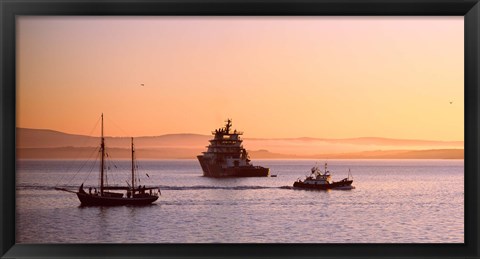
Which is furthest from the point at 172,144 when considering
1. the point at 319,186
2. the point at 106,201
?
the point at 319,186

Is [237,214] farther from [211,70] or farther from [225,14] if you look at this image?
[225,14]

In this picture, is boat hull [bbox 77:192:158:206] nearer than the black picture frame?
No

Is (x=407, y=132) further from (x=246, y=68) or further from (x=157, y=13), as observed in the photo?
(x=157, y=13)

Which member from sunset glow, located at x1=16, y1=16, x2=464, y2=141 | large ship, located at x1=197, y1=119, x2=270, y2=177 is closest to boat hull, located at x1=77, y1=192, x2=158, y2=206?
sunset glow, located at x1=16, y1=16, x2=464, y2=141

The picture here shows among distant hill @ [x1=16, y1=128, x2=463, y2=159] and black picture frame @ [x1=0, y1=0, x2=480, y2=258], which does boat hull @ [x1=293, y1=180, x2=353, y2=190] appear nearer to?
distant hill @ [x1=16, y1=128, x2=463, y2=159]

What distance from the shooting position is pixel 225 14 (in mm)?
2803

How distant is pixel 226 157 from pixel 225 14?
10.6 m

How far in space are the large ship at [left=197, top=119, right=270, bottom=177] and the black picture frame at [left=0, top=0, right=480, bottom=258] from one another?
329 inches

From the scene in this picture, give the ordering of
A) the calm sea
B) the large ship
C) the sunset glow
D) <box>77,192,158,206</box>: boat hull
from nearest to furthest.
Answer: the sunset glow, the calm sea, <box>77,192,158,206</box>: boat hull, the large ship

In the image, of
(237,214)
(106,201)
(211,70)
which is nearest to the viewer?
(106,201)

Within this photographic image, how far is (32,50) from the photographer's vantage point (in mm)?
3822

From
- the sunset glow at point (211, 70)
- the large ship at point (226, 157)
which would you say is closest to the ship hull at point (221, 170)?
the large ship at point (226, 157)

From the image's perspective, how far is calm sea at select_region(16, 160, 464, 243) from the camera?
10656 millimetres

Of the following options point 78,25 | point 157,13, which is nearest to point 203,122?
point 78,25
